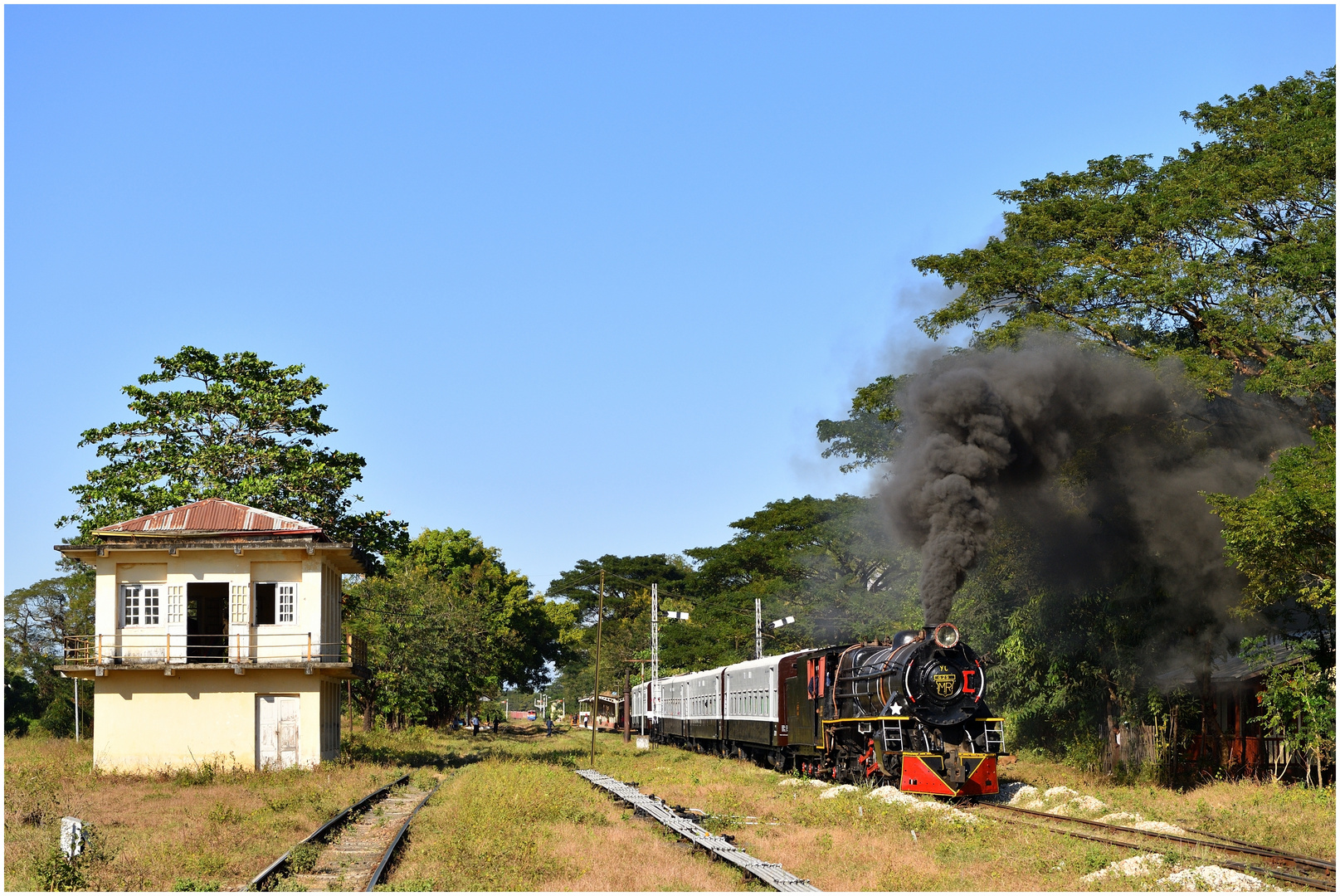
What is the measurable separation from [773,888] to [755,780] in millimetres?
14528

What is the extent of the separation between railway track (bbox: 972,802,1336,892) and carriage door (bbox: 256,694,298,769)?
55.8 feet

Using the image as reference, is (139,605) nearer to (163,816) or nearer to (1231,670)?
(163,816)

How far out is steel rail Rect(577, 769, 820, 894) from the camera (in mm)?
11616

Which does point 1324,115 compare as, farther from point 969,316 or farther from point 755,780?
point 755,780

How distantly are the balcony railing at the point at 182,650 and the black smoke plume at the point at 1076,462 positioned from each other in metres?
14.3

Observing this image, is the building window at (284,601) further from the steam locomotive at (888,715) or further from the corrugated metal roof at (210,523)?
the steam locomotive at (888,715)

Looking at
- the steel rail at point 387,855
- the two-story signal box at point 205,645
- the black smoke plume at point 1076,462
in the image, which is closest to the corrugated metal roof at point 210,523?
the two-story signal box at point 205,645

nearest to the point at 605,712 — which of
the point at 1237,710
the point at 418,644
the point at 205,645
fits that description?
the point at 418,644

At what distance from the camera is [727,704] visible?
34312 mm

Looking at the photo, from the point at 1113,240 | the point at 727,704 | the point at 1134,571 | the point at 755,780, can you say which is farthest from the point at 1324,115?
the point at 727,704

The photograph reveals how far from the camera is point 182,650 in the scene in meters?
27.3

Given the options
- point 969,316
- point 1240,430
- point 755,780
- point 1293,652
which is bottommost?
point 755,780

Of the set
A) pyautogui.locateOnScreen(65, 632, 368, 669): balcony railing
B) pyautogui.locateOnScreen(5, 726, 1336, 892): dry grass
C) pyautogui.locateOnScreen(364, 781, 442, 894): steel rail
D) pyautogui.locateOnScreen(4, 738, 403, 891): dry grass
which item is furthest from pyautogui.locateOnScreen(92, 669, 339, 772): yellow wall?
pyautogui.locateOnScreen(364, 781, 442, 894): steel rail

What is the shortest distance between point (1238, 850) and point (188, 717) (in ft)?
73.0
